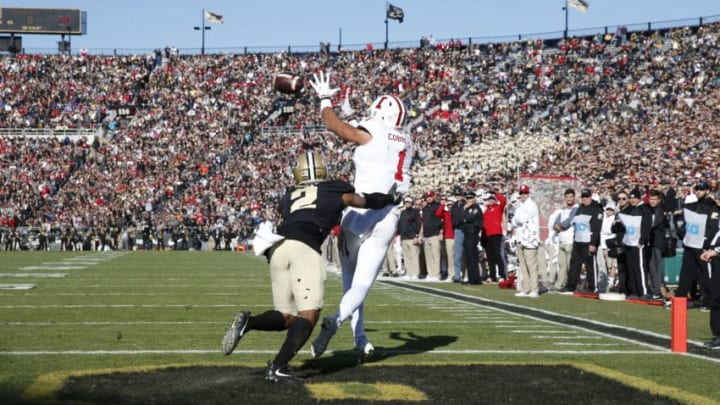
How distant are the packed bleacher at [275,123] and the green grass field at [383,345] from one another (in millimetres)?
18393

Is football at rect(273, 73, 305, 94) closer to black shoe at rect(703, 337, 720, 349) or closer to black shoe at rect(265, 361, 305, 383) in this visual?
black shoe at rect(265, 361, 305, 383)

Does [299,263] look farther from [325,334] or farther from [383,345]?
[383,345]

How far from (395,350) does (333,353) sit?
0.54 metres

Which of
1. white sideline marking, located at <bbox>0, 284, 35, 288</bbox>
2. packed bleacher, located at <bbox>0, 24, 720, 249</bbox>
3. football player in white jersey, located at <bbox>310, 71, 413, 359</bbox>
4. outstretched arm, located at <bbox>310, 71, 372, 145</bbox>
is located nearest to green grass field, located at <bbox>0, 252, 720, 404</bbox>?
white sideline marking, located at <bbox>0, 284, 35, 288</bbox>

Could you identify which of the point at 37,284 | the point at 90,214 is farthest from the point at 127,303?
the point at 90,214

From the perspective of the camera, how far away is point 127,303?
494 inches

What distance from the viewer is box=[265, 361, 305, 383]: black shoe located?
5.97 meters

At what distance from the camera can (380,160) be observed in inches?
283

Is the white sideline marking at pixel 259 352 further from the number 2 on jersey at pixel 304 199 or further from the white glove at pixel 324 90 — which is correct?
the white glove at pixel 324 90

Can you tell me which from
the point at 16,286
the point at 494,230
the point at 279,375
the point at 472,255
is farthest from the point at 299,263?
the point at 472,255

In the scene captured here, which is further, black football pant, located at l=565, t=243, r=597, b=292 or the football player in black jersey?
black football pant, located at l=565, t=243, r=597, b=292

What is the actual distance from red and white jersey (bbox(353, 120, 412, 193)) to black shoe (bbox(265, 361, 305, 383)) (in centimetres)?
169

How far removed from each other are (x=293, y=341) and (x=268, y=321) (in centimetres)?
29

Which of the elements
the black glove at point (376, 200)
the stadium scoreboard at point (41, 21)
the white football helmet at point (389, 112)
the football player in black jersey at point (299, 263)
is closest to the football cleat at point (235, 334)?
the football player in black jersey at point (299, 263)
